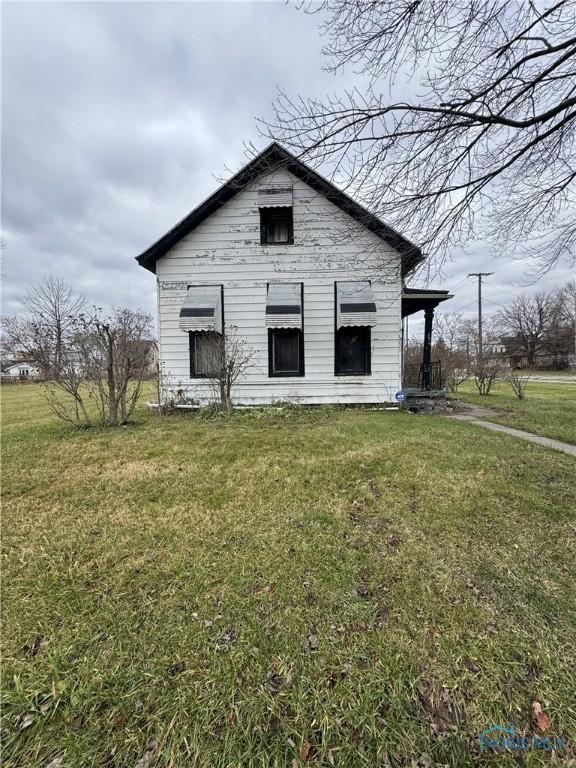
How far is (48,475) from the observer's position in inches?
174

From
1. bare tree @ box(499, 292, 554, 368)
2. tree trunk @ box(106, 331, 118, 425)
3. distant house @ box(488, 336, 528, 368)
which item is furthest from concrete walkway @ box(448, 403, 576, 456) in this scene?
bare tree @ box(499, 292, 554, 368)

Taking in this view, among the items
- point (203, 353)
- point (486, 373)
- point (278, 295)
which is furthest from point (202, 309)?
point (486, 373)

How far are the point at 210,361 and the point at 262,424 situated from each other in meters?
2.62

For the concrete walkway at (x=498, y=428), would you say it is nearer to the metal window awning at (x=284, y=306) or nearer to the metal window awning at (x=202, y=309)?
the metal window awning at (x=284, y=306)

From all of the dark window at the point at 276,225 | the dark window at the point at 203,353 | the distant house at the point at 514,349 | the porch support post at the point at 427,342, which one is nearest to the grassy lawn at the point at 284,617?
the dark window at the point at 203,353

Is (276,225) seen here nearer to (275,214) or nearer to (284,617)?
(275,214)

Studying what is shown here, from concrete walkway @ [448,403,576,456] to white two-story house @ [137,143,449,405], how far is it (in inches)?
83.0

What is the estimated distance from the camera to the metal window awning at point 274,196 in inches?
326

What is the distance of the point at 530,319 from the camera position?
2124 inches

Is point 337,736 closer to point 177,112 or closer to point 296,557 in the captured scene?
point 296,557

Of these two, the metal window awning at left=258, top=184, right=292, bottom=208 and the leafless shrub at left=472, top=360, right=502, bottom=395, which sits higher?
the metal window awning at left=258, top=184, right=292, bottom=208

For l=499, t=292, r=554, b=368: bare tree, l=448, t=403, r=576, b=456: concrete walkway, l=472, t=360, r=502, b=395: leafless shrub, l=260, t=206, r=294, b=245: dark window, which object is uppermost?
l=499, t=292, r=554, b=368: bare tree

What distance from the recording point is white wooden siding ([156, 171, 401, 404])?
8.68m

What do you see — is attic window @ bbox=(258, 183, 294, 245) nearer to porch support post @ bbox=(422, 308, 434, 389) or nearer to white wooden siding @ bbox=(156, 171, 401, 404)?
white wooden siding @ bbox=(156, 171, 401, 404)
